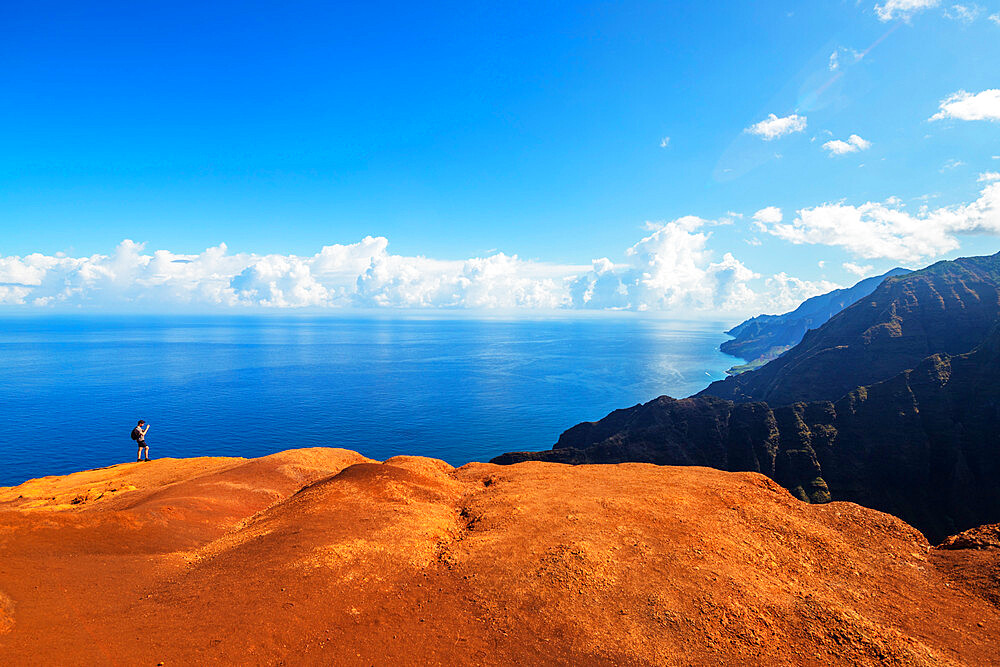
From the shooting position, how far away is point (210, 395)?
381 ft

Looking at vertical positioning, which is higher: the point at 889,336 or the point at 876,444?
the point at 889,336

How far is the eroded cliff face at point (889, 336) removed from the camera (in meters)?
85.0

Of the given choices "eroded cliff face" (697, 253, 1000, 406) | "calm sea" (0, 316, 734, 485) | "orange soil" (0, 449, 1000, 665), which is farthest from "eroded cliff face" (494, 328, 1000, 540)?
"orange soil" (0, 449, 1000, 665)

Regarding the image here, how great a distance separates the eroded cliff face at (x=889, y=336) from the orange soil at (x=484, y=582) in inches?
3304

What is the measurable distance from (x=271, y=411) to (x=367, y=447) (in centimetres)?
3691

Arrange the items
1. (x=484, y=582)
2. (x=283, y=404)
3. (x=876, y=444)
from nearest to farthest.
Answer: (x=484, y=582) → (x=876, y=444) → (x=283, y=404)

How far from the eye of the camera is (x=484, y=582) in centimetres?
1454

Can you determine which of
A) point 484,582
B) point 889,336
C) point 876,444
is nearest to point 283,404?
point 484,582

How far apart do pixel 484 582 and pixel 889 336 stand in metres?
116

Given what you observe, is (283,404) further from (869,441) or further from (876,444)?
(876,444)

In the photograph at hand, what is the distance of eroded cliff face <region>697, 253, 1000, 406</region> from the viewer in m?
85.0

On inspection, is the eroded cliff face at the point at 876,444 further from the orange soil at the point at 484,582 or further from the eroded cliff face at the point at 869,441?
the orange soil at the point at 484,582

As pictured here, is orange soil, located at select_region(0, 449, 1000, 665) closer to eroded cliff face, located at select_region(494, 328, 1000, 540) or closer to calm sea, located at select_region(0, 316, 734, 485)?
eroded cliff face, located at select_region(494, 328, 1000, 540)

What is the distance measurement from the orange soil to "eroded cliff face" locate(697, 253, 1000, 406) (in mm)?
83915
